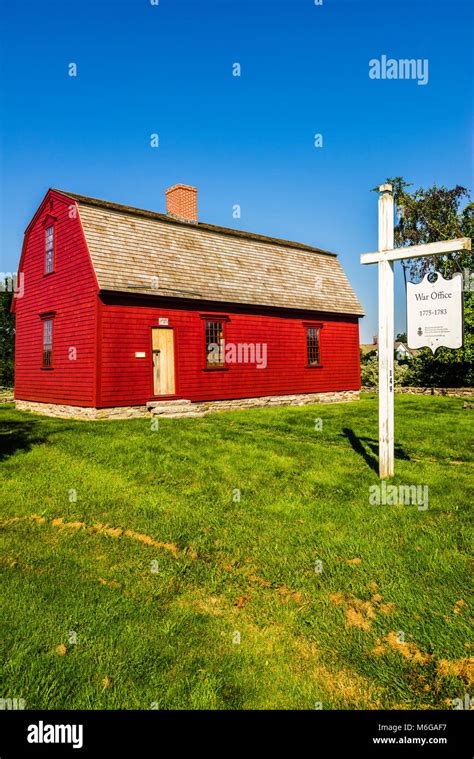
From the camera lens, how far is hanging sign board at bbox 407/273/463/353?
7.70 m

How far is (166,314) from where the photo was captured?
57.0ft

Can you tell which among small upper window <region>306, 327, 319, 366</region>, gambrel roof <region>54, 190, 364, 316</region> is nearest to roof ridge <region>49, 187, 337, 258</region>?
gambrel roof <region>54, 190, 364, 316</region>

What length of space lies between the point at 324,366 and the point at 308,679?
2006cm

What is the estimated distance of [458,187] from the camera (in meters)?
42.6

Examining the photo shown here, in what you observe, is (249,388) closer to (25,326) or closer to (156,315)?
(156,315)

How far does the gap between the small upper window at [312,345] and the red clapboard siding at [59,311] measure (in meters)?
10.6

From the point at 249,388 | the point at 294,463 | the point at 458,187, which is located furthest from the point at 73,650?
the point at 458,187

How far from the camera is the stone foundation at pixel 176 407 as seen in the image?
53.0 feet

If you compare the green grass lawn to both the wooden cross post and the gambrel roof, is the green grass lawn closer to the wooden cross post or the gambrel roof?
the wooden cross post

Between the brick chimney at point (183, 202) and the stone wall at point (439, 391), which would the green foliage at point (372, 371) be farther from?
the brick chimney at point (183, 202)

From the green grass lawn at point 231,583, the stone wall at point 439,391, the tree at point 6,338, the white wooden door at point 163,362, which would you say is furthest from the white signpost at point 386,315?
the tree at point 6,338

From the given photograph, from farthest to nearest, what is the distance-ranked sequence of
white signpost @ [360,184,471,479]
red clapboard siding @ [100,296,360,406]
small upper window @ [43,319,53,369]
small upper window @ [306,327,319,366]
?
small upper window @ [306,327,319,366]
small upper window @ [43,319,53,369]
red clapboard siding @ [100,296,360,406]
white signpost @ [360,184,471,479]

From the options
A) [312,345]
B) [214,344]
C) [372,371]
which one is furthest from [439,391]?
[214,344]

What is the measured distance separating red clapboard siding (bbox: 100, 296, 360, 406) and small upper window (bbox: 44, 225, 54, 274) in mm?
4916
